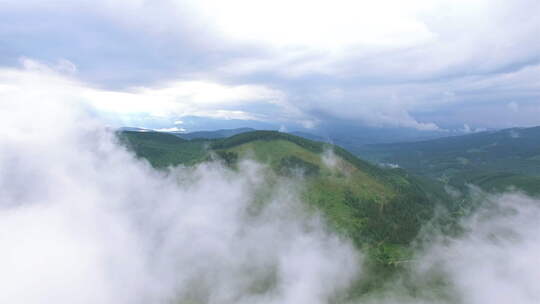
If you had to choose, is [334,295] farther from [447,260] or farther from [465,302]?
[447,260]

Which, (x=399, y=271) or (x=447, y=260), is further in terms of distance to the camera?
(x=447, y=260)

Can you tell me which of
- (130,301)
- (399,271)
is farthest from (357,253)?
(130,301)

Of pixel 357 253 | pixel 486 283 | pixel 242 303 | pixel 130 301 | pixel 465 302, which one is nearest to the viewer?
pixel 465 302

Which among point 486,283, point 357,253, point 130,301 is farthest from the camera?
point 357,253

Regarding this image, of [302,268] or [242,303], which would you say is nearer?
[242,303]

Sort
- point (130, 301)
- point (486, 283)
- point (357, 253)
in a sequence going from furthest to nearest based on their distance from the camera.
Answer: point (357, 253)
point (130, 301)
point (486, 283)

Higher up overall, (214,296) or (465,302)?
(465,302)

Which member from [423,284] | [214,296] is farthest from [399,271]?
[214,296]

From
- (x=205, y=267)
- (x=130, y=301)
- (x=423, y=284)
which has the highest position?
(x=423, y=284)

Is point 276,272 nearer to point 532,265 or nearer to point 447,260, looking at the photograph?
point 447,260
